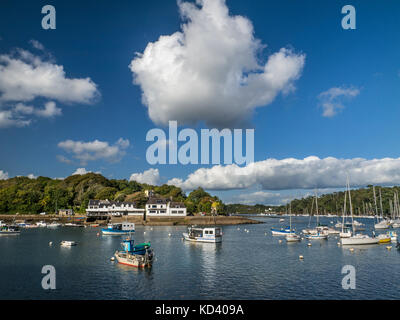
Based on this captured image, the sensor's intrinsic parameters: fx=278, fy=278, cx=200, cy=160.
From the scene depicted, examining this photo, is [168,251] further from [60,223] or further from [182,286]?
[60,223]

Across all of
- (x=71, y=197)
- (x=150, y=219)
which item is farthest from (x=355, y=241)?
(x=71, y=197)

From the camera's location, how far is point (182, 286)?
29.6 m

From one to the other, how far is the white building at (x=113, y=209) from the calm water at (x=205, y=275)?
83599mm

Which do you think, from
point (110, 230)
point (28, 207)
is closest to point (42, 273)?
point (110, 230)

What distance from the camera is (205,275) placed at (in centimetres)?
3450

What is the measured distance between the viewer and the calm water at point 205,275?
1083 inches

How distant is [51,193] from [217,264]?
145 m

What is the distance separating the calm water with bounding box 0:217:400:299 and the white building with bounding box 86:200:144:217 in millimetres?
83599

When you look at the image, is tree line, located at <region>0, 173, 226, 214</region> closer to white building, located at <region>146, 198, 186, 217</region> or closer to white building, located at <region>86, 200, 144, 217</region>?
white building, located at <region>86, 200, 144, 217</region>

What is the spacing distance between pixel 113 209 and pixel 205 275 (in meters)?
113

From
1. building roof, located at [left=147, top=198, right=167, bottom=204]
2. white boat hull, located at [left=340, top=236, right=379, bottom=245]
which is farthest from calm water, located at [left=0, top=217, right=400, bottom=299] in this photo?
building roof, located at [left=147, top=198, right=167, bottom=204]

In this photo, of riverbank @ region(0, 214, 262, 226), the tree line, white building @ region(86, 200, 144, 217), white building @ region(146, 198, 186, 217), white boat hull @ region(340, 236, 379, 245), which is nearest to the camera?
white boat hull @ region(340, 236, 379, 245)

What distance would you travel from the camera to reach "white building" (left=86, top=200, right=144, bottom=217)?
449 feet

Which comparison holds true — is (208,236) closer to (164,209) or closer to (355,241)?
(355,241)
